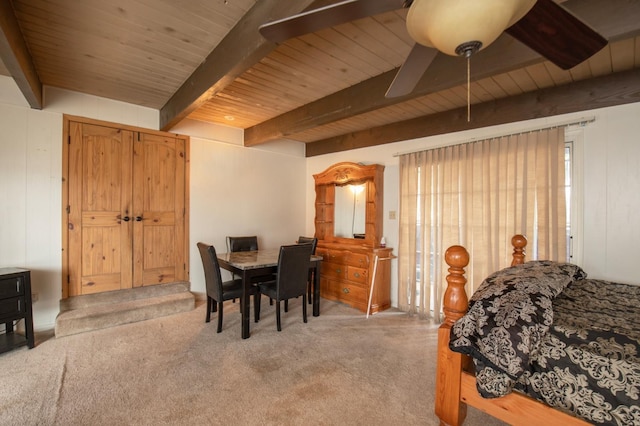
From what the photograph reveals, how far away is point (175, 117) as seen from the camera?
10.2 feet

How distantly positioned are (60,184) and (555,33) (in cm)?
425

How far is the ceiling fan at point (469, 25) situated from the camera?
88cm

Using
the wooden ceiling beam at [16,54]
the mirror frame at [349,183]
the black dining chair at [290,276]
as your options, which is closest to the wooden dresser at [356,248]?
the mirror frame at [349,183]

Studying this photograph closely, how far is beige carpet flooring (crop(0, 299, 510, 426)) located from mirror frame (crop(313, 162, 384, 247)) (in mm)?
1350

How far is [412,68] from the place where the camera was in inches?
56.8

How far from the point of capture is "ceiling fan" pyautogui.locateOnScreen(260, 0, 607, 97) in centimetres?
88

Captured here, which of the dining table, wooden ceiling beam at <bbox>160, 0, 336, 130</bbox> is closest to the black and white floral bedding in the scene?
wooden ceiling beam at <bbox>160, 0, 336, 130</bbox>

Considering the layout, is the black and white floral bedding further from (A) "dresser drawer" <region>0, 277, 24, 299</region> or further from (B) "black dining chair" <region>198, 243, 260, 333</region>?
(A) "dresser drawer" <region>0, 277, 24, 299</region>

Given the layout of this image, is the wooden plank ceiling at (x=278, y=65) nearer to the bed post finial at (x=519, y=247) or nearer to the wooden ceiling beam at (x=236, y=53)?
the wooden ceiling beam at (x=236, y=53)

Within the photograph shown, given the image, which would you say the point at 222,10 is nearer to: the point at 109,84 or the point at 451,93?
the point at 109,84

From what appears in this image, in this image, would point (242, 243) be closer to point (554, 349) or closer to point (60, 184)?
point (60, 184)

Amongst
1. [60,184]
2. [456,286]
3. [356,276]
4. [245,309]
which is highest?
[60,184]

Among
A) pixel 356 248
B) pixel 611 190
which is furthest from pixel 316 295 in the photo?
pixel 611 190

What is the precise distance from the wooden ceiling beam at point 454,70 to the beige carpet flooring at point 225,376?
2.18 meters
